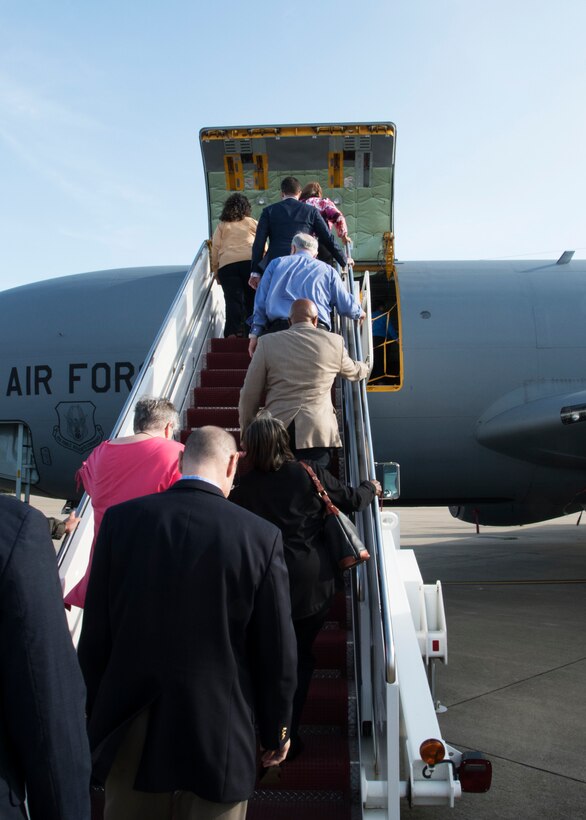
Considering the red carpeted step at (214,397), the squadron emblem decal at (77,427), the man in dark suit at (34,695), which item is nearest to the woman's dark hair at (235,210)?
the red carpeted step at (214,397)

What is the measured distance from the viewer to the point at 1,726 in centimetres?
152

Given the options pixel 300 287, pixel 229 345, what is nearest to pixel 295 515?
pixel 300 287

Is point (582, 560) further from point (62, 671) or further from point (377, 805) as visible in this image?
point (62, 671)

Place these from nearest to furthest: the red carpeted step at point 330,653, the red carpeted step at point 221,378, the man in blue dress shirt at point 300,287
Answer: the red carpeted step at point 330,653 → the man in blue dress shirt at point 300,287 → the red carpeted step at point 221,378

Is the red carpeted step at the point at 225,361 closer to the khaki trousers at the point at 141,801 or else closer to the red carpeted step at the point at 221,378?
the red carpeted step at the point at 221,378

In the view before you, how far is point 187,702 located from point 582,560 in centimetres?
1383

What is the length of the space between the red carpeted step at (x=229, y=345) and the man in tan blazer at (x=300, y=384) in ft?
9.12

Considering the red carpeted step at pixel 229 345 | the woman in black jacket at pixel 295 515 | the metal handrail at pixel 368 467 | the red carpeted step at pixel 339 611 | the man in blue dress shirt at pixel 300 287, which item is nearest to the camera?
the metal handrail at pixel 368 467

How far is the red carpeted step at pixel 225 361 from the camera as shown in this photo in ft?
22.3

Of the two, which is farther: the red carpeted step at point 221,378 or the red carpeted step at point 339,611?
the red carpeted step at point 221,378

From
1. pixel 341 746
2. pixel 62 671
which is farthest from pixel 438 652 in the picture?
pixel 62 671

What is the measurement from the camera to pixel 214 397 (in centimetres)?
609

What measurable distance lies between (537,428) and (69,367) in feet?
18.5

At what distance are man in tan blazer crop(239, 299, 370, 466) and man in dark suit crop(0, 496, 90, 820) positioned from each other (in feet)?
8.11
